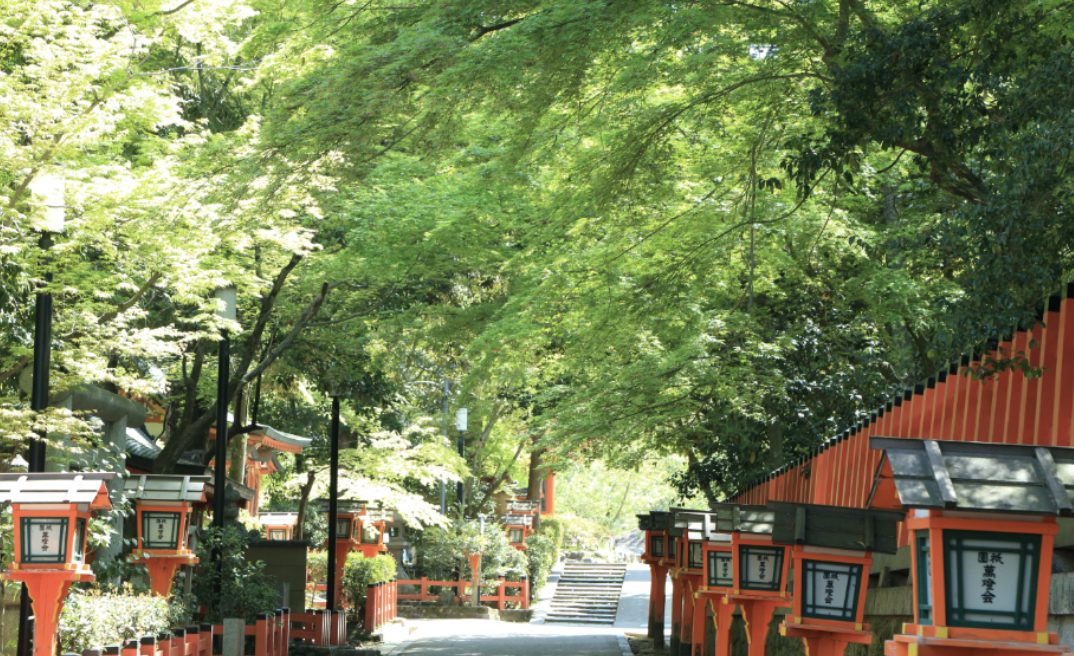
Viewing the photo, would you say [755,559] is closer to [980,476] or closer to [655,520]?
[980,476]

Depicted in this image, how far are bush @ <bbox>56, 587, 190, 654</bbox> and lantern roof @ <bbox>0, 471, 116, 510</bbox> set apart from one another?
202 centimetres

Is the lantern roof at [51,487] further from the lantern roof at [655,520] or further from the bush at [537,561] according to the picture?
the bush at [537,561]

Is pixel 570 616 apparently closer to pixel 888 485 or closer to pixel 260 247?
pixel 260 247

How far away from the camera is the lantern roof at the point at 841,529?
743cm

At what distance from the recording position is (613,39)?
427 inches

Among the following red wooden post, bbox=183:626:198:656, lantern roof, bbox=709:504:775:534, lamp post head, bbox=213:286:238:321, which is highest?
lamp post head, bbox=213:286:238:321

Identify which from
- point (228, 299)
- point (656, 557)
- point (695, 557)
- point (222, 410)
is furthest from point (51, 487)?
point (656, 557)

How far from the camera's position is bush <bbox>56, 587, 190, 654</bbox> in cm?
1083

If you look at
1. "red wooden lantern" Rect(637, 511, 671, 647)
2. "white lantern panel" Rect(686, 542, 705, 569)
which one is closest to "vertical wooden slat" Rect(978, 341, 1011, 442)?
"white lantern panel" Rect(686, 542, 705, 569)

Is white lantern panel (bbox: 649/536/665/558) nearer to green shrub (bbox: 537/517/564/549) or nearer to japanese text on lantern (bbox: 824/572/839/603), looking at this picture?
japanese text on lantern (bbox: 824/572/839/603)

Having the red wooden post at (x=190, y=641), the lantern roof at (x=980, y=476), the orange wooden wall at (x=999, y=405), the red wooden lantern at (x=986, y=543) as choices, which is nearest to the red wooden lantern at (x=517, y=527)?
the red wooden post at (x=190, y=641)

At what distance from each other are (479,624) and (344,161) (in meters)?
20.5

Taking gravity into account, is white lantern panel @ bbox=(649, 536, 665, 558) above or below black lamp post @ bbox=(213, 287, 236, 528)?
below

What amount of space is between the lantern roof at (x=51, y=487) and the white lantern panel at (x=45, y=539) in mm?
187
